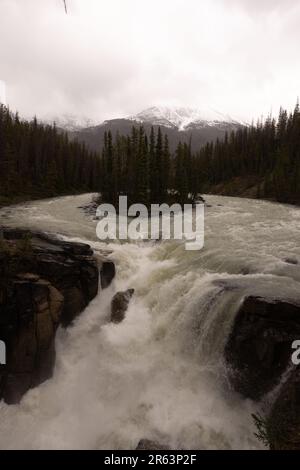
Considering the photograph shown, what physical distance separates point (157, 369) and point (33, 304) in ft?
17.5

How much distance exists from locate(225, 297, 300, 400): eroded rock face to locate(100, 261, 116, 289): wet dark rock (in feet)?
25.1

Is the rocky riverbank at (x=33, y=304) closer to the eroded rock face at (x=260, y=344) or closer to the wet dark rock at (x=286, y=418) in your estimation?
the eroded rock face at (x=260, y=344)

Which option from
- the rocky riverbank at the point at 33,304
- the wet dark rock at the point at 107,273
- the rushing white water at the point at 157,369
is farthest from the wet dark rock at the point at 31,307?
the wet dark rock at the point at 107,273

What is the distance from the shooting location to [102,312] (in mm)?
15805

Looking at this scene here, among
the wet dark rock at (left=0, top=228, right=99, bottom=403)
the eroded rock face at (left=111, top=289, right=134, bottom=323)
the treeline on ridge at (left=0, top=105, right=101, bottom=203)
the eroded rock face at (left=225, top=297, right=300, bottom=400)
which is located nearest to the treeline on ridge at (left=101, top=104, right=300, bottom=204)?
the treeline on ridge at (left=0, top=105, right=101, bottom=203)

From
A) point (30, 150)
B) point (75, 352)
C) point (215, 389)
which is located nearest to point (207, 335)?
point (215, 389)

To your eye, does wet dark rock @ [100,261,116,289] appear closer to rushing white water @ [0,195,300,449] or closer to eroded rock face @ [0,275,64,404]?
rushing white water @ [0,195,300,449]

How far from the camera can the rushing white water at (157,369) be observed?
33.8 feet

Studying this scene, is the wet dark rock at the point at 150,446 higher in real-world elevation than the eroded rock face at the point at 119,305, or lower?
lower

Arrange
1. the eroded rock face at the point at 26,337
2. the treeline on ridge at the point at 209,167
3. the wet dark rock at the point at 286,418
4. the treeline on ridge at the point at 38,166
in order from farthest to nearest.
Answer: the treeline on ridge at the point at 38,166, the treeline on ridge at the point at 209,167, the eroded rock face at the point at 26,337, the wet dark rock at the point at 286,418

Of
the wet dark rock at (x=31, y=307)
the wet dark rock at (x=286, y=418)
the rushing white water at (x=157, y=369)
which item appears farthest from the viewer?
the wet dark rock at (x=31, y=307)

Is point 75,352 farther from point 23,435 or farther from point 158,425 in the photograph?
point 158,425

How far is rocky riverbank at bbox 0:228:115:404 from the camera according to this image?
1198cm

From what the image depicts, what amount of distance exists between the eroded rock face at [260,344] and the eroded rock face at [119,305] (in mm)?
5484
